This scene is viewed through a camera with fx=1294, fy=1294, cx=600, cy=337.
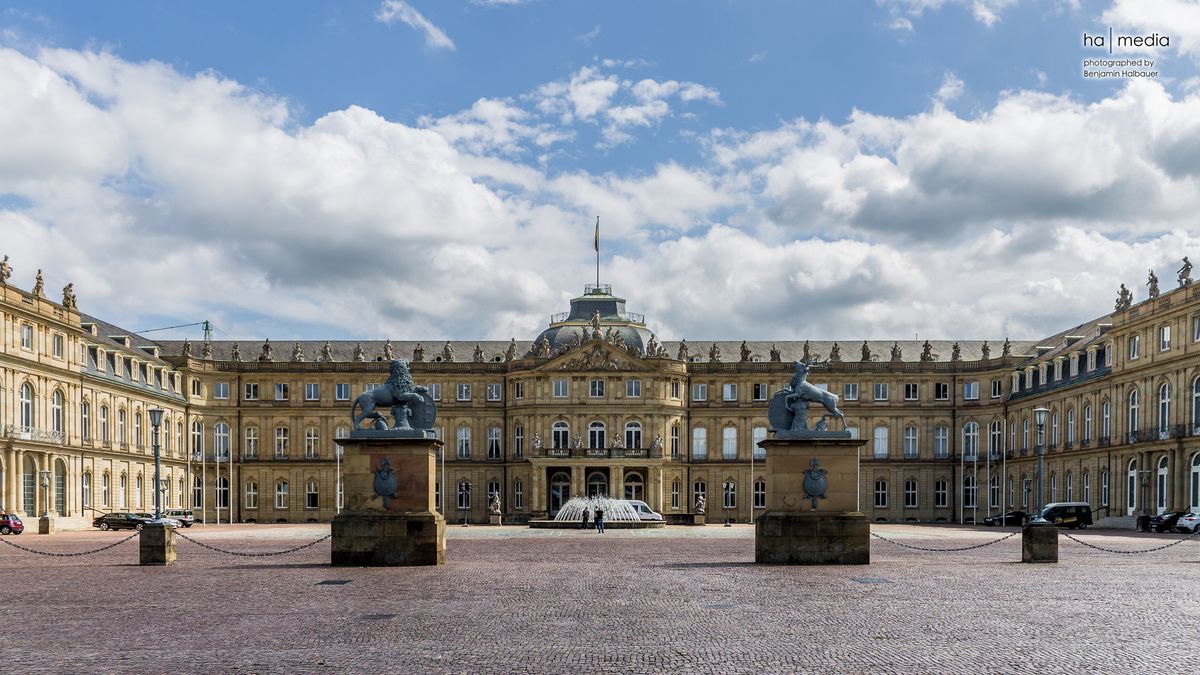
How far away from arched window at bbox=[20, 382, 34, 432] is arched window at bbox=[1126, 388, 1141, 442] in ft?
208

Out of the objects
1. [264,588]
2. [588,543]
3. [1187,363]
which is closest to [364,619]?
[264,588]

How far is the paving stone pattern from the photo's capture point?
56.9ft

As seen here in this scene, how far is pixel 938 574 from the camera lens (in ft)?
102

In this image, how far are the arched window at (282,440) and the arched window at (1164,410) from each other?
213 ft

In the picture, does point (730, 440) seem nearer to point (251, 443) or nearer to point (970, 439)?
point (970, 439)

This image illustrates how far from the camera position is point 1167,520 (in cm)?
6425

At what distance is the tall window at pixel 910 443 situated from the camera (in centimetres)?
10450

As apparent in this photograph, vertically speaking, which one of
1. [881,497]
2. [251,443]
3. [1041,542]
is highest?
[1041,542]

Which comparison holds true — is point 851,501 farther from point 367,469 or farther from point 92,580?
point 92,580

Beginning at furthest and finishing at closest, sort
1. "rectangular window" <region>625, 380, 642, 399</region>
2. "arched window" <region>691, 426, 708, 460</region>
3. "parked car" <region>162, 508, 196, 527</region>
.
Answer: "arched window" <region>691, 426, 708, 460</region> < "rectangular window" <region>625, 380, 642, 399</region> < "parked car" <region>162, 508, 196, 527</region>

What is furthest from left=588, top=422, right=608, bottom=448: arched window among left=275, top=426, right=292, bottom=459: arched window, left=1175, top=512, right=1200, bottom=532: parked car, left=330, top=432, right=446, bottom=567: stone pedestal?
left=330, top=432, right=446, bottom=567: stone pedestal

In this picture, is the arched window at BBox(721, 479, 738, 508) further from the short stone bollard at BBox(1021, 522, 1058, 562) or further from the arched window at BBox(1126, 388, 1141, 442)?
the short stone bollard at BBox(1021, 522, 1058, 562)

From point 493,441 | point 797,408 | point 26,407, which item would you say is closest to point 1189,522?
point 797,408

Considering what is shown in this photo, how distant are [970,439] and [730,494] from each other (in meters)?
19.6
